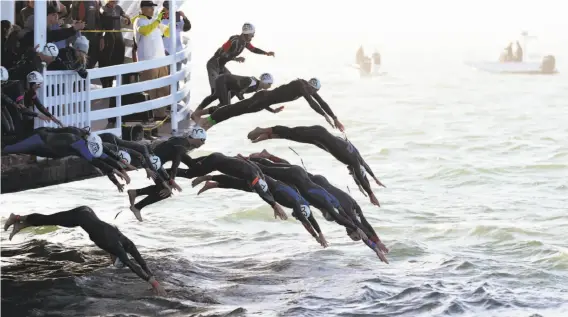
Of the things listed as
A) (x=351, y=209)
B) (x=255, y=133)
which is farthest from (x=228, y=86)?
(x=351, y=209)

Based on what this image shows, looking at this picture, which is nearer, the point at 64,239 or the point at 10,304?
the point at 10,304

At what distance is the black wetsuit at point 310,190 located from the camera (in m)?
19.3

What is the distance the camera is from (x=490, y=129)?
52.2 m

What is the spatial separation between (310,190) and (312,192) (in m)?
0.04

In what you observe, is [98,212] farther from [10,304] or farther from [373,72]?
[373,72]

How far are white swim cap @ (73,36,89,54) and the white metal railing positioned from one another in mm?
338

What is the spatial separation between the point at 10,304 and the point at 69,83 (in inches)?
123

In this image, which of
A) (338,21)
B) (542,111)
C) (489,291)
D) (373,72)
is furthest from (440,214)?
(338,21)

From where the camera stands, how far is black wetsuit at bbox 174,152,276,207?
18312 millimetres

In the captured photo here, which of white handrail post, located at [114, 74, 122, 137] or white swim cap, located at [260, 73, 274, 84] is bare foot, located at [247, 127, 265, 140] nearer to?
white swim cap, located at [260, 73, 274, 84]

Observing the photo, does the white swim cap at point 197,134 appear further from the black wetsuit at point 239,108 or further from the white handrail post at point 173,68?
the white handrail post at point 173,68

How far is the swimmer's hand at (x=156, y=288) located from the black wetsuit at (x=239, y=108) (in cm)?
271

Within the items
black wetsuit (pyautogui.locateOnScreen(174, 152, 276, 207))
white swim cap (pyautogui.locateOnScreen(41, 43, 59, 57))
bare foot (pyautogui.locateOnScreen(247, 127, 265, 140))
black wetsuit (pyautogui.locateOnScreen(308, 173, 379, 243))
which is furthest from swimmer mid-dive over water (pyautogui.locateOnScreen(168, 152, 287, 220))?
white swim cap (pyautogui.locateOnScreen(41, 43, 59, 57))

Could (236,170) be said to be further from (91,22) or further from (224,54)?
(91,22)
